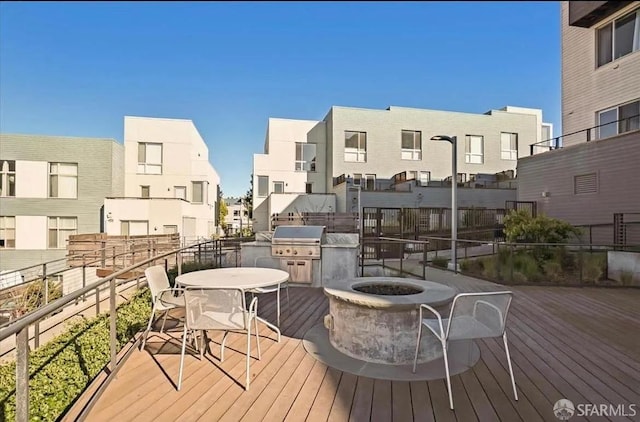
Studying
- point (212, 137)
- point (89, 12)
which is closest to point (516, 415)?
point (89, 12)

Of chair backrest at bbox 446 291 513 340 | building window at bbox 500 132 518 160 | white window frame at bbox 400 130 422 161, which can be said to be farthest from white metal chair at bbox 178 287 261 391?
building window at bbox 500 132 518 160

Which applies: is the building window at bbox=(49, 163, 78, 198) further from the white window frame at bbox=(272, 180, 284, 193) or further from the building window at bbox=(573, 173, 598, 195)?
the building window at bbox=(573, 173, 598, 195)

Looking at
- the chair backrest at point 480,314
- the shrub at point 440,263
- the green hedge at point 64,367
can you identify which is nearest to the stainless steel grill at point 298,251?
the green hedge at point 64,367

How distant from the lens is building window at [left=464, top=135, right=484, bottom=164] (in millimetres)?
21155

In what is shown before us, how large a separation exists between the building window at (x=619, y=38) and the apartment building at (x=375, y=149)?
9774 millimetres

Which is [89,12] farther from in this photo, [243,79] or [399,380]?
[243,79]

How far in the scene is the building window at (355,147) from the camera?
19.9 meters

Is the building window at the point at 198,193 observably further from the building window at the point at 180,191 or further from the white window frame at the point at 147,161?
the white window frame at the point at 147,161

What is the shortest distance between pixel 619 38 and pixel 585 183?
485cm

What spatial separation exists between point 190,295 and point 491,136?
23.0 meters

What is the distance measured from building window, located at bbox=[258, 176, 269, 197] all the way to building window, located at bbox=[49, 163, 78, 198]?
31.5 ft

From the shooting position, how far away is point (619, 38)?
10578 mm

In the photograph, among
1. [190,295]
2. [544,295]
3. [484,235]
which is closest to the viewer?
[190,295]

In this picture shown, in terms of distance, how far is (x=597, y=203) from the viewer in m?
9.96
